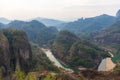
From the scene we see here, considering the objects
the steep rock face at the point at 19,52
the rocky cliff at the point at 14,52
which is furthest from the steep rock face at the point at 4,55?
the steep rock face at the point at 19,52

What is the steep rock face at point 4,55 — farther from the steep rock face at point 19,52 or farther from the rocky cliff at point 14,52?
the steep rock face at point 19,52

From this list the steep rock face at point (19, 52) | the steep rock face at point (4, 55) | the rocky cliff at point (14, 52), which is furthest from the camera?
the steep rock face at point (19, 52)

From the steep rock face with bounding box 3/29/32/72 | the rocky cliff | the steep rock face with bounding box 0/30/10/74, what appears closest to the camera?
the steep rock face with bounding box 0/30/10/74

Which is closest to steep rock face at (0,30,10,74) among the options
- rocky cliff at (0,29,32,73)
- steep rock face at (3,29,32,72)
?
rocky cliff at (0,29,32,73)

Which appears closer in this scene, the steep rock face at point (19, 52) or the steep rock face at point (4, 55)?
the steep rock face at point (4, 55)

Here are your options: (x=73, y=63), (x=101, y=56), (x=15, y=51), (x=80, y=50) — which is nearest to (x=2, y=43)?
(x=15, y=51)

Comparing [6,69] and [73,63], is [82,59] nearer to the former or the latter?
[73,63]

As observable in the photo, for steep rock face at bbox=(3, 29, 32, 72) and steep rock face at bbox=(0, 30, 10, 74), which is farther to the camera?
steep rock face at bbox=(3, 29, 32, 72)

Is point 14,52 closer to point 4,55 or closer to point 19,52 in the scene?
point 19,52

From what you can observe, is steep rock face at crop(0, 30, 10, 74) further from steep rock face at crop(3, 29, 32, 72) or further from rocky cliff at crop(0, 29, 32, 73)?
steep rock face at crop(3, 29, 32, 72)
